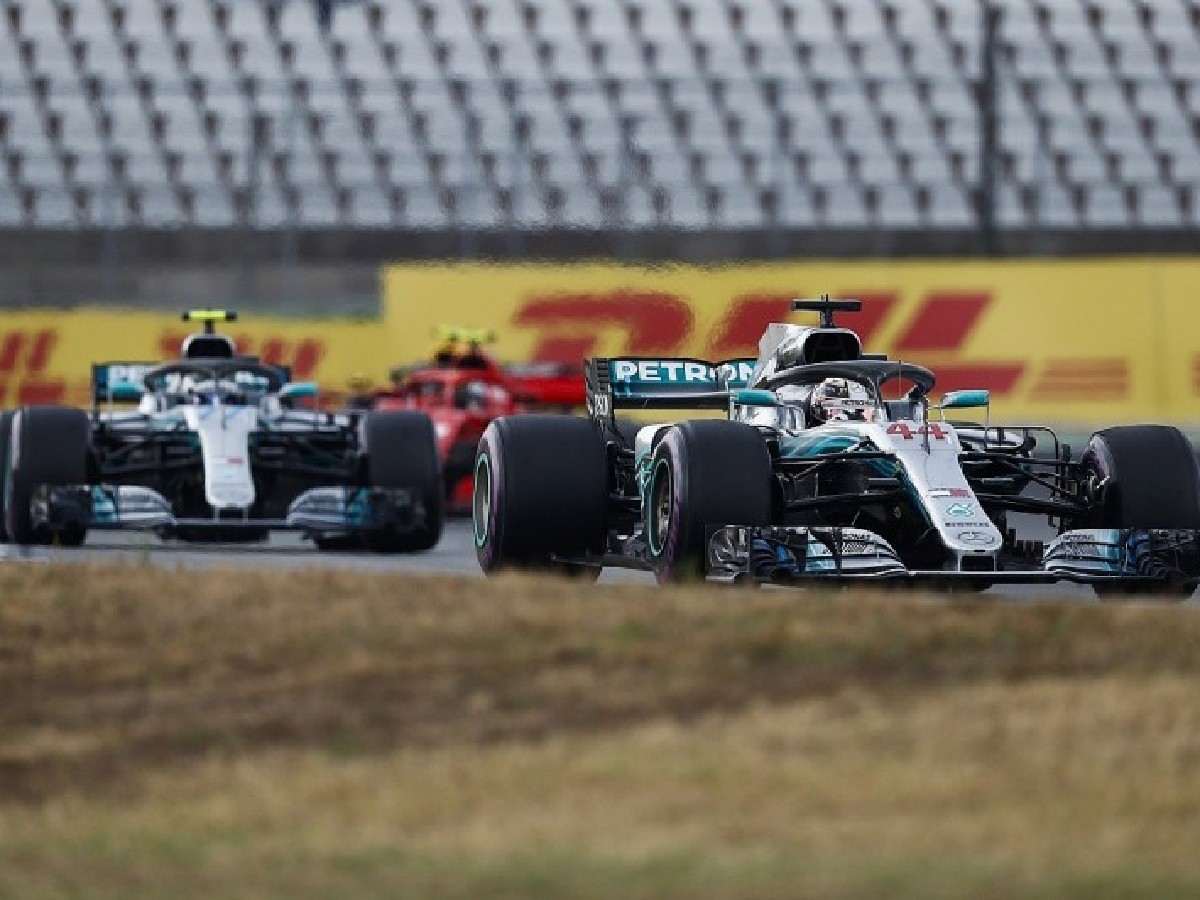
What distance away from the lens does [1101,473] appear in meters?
14.0

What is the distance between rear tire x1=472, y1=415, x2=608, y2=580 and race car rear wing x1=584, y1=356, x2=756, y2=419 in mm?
1056

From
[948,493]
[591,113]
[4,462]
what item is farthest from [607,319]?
[948,493]

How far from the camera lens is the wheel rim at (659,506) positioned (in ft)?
43.8

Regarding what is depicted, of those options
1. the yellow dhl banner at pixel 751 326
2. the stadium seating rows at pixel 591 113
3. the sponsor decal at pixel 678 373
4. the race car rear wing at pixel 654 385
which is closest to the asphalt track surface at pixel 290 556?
the race car rear wing at pixel 654 385

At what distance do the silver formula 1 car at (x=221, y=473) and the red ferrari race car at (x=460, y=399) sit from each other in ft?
11.1

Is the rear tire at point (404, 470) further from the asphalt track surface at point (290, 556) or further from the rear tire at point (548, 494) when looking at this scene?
the rear tire at point (548, 494)

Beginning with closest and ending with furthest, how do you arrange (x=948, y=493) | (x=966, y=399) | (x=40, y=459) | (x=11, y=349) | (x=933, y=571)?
(x=933, y=571) < (x=948, y=493) < (x=966, y=399) < (x=40, y=459) < (x=11, y=349)

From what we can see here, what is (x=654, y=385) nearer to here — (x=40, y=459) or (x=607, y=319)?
(x=40, y=459)

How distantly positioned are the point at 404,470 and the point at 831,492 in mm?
5450

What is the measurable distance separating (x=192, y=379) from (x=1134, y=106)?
19909 millimetres

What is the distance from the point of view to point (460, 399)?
78.8 feet

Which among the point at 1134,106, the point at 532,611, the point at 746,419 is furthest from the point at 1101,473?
the point at 1134,106

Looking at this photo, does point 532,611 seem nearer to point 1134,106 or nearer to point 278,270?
point 278,270

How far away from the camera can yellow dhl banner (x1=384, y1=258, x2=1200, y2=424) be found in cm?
2598
